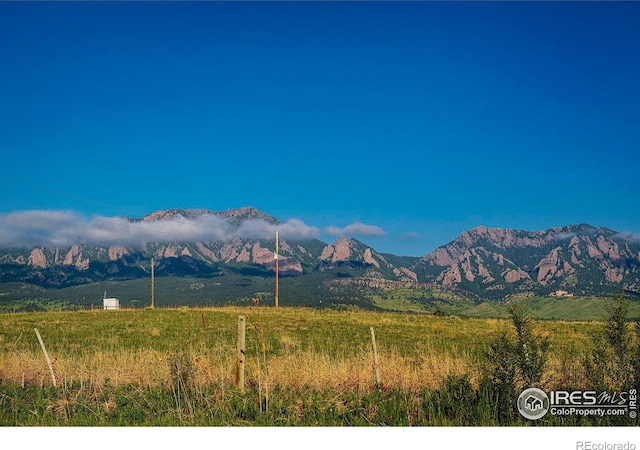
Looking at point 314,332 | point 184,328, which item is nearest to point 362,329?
point 314,332

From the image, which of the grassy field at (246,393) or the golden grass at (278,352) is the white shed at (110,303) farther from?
the grassy field at (246,393)

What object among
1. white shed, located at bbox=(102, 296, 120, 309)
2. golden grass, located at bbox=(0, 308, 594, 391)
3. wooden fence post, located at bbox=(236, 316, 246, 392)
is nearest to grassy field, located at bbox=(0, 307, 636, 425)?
golden grass, located at bbox=(0, 308, 594, 391)

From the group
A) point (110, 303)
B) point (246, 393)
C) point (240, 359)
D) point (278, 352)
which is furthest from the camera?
point (110, 303)

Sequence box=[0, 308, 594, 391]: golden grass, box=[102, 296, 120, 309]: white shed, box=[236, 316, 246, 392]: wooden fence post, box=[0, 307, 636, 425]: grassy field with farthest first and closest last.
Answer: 1. box=[102, 296, 120, 309]: white shed
2. box=[0, 308, 594, 391]: golden grass
3. box=[236, 316, 246, 392]: wooden fence post
4. box=[0, 307, 636, 425]: grassy field

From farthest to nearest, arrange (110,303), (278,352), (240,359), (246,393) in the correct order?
(110,303) → (278,352) → (240,359) → (246,393)

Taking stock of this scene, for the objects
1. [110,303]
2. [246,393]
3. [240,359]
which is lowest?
[110,303]

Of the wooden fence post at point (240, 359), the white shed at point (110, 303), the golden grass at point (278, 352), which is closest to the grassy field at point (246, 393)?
the golden grass at point (278, 352)

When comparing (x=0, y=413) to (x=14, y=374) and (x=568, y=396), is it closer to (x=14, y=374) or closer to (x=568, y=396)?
(x=14, y=374)

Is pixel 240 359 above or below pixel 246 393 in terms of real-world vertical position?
above

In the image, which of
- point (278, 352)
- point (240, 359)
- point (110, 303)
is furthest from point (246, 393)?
point (110, 303)

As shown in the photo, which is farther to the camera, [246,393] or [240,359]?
[240,359]

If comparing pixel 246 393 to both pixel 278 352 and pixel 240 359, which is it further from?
pixel 278 352

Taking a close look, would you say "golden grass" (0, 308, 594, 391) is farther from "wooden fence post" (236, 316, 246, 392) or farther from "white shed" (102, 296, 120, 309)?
"white shed" (102, 296, 120, 309)

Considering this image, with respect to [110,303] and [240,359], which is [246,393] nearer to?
[240,359]
